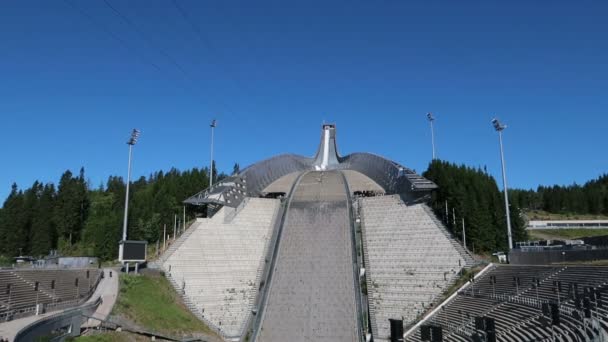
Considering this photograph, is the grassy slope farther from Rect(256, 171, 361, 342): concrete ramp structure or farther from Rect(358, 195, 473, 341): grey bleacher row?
Rect(358, 195, 473, 341): grey bleacher row

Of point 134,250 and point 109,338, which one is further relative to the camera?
point 134,250

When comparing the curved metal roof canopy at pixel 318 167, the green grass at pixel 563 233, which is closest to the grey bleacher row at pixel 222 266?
the curved metal roof canopy at pixel 318 167

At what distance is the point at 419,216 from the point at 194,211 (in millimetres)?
24909

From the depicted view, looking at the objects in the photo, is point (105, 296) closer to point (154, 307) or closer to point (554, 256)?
point (154, 307)

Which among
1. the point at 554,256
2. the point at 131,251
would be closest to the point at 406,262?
the point at 554,256

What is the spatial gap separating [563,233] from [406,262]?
33.5 m

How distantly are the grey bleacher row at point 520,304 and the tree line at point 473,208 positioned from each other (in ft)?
21.5

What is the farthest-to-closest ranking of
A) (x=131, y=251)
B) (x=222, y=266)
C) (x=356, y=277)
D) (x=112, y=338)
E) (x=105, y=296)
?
(x=222, y=266), (x=356, y=277), (x=131, y=251), (x=105, y=296), (x=112, y=338)

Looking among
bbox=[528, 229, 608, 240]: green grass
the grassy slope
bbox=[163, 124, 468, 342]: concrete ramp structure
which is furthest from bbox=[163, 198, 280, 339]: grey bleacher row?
bbox=[528, 229, 608, 240]: green grass

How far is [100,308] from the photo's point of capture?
24.2m

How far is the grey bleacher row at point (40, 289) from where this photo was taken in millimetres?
20094

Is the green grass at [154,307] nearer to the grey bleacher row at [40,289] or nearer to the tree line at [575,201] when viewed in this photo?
the grey bleacher row at [40,289]

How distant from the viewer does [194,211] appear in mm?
51031

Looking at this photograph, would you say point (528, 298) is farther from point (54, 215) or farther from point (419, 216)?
point (54, 215)
